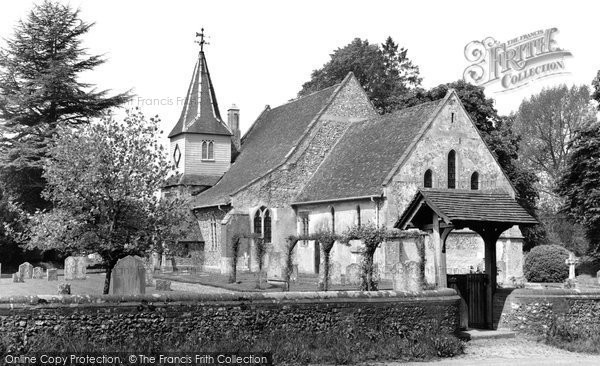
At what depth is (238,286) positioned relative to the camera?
32.6 m

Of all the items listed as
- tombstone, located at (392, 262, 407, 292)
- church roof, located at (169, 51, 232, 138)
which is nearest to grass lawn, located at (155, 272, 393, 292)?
tombstone, located at (392, 262, 407, 292)

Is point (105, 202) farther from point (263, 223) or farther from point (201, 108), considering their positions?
point (201, 108)

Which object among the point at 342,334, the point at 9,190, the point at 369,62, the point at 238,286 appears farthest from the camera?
the point at 369,62

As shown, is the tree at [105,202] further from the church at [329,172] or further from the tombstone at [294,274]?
the tombstone at [294,274]

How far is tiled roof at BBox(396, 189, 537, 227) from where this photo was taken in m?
19.1

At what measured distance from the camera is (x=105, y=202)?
25328 mm

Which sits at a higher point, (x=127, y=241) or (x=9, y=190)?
(x=9, y=190)

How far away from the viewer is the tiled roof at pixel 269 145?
46094 millimetres

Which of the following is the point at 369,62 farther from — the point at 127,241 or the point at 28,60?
the point at 127,241

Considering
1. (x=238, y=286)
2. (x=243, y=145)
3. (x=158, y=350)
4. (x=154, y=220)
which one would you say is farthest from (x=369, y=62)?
(x=158, y=350)

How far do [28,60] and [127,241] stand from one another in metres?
29.2

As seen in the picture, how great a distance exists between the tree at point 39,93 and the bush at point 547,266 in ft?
96.7

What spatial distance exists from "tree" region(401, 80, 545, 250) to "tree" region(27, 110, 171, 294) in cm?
2977

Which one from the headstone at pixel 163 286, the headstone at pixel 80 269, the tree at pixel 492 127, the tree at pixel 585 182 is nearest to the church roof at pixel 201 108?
the tree at pixel 492 127
